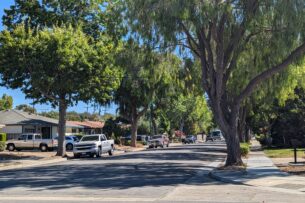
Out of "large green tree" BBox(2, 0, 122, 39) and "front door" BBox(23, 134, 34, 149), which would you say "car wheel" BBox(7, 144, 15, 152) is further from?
"large green tree" BBox(2, 0, 122, 39)

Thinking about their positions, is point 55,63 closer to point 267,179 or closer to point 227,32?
point 227,32

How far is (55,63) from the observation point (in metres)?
33.0

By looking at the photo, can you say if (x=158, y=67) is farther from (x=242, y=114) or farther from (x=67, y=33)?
(x=242, y=114)

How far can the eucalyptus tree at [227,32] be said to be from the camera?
20188 mm

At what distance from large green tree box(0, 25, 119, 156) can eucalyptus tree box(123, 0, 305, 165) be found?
9.34 meters

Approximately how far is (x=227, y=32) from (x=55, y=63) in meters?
14.0

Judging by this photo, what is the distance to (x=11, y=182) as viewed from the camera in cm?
1795

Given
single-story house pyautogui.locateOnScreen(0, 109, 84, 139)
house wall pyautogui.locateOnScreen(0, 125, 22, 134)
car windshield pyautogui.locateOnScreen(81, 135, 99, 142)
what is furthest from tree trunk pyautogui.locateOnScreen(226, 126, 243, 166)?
house wall pyautogui.locateOnScreen(0, 125, 22, 134)

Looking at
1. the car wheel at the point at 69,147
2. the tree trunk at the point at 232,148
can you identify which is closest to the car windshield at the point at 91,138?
the car wheel at the point at 69,147

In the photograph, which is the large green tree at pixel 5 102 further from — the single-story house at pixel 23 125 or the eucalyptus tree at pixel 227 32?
the eucalyptus tree at pixel 227 32

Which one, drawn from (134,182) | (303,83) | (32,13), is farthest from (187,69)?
(32,13)

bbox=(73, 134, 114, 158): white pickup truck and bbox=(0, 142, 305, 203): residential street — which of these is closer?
bbox=(0, 142, 305, 203): residential street

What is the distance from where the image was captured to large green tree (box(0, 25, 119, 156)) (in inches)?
1286

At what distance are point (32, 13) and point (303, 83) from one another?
20.5m
